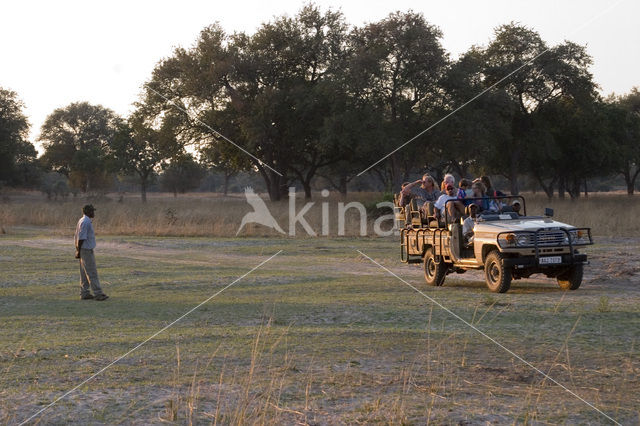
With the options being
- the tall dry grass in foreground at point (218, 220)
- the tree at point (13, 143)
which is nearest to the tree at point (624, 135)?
the tall dry grass in foreground at point (218, 220)

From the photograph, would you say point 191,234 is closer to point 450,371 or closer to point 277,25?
point 277,25

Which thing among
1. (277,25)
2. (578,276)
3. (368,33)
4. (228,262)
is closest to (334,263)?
(228,262)

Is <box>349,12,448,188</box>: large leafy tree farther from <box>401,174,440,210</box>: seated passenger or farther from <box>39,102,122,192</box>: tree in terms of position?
<box>39,102,122,192</box>: tree

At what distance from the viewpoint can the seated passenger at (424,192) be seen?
58.4 ft

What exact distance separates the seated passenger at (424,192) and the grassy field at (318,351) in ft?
5.83

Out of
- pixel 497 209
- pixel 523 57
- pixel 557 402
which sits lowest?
pixel 557 402

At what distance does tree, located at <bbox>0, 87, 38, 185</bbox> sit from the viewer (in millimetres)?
65688

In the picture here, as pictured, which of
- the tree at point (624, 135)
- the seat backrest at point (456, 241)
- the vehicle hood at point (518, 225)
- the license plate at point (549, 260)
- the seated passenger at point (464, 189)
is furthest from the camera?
the tree at point (624, 135)

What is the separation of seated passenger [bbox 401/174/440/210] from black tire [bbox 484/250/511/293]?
10.3 ft

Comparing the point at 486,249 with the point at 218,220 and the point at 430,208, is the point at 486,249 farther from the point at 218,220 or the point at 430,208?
the point at 218,220

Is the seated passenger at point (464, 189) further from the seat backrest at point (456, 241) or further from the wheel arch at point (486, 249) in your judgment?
the wheel arch at point (486, 249)

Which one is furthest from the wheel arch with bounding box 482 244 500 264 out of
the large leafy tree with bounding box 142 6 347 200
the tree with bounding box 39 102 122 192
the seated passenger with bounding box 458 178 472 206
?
the tree with bounding box 39 102 122 192

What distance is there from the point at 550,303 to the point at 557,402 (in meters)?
6.43

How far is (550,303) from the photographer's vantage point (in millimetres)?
12883
